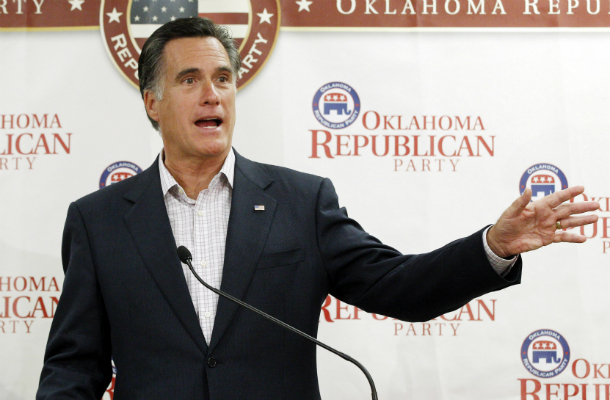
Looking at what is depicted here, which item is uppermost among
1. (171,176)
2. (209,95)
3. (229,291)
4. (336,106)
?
(336,106)

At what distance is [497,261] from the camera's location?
1259 millimetres

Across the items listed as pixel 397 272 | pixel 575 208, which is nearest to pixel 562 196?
pixel 575 208

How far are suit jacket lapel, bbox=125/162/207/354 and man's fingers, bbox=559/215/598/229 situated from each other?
0.82 m

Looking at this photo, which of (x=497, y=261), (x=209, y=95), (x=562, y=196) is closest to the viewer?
(x=562, y=196)

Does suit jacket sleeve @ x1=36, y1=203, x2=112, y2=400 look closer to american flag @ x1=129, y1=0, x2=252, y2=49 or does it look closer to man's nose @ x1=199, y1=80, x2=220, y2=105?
man's nose @ x1=199, y1=80, x2=220, y2=105

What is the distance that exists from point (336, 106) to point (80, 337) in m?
1.38

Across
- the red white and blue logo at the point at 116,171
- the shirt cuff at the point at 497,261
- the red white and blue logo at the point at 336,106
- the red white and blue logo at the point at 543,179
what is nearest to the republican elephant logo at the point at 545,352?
the red white and blue logo at the point at 543,179

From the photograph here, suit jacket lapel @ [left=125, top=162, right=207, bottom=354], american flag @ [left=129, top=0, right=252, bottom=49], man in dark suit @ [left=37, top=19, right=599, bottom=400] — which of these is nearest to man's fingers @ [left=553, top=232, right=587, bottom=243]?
man in dark suit @ [left=37, top=19, right=599, bottom=400]

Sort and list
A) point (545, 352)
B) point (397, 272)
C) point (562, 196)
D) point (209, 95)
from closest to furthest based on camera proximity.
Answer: point (562, 196) → point (397, 272) → point (209, 95) → point (545, 352)

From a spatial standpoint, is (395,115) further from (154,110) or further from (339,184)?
(154,110)

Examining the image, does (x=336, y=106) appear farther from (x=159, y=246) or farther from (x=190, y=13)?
(x=159, y=246)

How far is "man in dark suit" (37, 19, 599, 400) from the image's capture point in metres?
1.40

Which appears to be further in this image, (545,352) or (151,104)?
(545,352)

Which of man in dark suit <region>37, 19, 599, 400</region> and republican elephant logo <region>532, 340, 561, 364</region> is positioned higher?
man in dark suit <region>37, 19, 599, 400</region>
